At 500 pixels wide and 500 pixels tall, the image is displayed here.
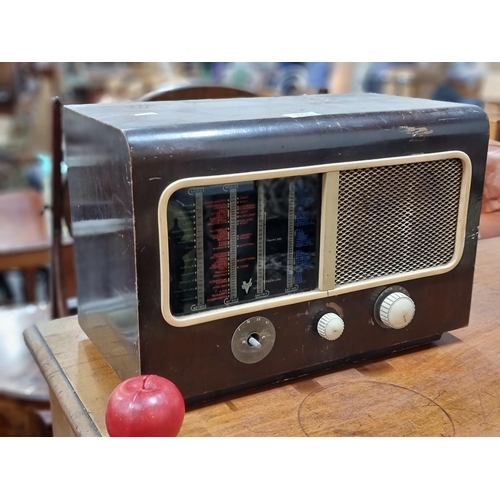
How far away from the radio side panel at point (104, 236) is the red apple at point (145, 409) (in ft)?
0.31

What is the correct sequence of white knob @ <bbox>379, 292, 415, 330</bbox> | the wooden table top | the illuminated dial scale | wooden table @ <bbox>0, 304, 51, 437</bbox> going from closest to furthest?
the illuminated dial scale, white knob @ <bbox>379, 292, 415, 330</bbox>, wooden table @ <bbox>0, 304, 51, 437</bbox>, the wooden table top

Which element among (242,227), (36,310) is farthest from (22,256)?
(242,227)

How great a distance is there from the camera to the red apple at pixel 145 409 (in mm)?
604

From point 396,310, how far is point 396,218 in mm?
122

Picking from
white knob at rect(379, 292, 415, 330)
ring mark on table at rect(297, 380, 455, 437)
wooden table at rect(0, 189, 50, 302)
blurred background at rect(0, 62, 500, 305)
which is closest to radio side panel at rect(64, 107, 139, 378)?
ring mark on table at rect(297, 380, 455, 437)

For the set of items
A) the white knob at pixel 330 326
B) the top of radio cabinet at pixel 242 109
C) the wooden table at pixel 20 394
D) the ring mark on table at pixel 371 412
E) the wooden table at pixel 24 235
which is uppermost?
the top of radio cabinet at pixel 242 109

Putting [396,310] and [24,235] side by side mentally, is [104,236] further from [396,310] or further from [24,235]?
[24,235]

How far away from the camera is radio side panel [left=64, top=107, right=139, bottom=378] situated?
694 mm

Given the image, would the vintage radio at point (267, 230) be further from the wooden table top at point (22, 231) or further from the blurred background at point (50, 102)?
the wooden table top at point (22, 231)

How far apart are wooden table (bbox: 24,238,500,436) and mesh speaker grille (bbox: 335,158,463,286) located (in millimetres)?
139

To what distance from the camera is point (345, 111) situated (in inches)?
31.6

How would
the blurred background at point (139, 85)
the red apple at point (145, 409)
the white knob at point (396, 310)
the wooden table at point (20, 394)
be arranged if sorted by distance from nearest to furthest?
1. the red apple at point (145, 409)
2. the white knob at point (396, 310)
3. the blurred background at point (139, 85)
4. the wooden table at point (20, 394)

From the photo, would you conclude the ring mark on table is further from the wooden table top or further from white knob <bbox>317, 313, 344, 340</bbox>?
the wooden table top

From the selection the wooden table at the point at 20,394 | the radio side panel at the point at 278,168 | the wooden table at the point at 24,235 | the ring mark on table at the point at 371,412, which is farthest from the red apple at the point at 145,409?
the wooden table at the point at 24,235
